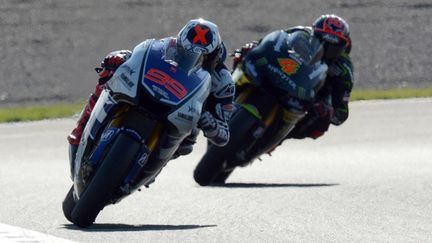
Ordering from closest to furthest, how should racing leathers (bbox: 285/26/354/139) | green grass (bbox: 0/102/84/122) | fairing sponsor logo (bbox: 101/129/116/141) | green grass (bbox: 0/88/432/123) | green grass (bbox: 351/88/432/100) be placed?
fairing sponsor logo (bbox: 101/129/116/141)
racing leathers (bbox: 285/26/354/139)
green grass (bbox: 0/102/84/122)
green grass (bbox: 0/88/432/123)
green grass (bbox: 351/88/432/100)

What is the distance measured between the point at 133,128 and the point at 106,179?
363 mm

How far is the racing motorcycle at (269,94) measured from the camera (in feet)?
41.2

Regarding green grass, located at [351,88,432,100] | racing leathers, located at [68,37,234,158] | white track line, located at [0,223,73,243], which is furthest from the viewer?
green grass, located at [351,88,432,100]

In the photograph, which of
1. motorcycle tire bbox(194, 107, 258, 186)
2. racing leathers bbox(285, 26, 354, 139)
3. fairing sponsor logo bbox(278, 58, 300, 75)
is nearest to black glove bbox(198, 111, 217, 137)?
motorcycle tire bbox(194, 107, 258, 186)

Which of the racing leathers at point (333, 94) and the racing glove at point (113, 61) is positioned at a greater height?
the racing glove at point (113, 61)

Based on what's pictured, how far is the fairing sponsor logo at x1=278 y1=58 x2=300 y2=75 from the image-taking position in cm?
1308

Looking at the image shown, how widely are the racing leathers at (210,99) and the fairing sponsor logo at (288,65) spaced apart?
2845 mm

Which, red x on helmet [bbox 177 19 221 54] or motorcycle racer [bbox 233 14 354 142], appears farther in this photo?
motorcycle racer [bbox 233 14 354 142]

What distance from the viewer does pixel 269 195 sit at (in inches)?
434

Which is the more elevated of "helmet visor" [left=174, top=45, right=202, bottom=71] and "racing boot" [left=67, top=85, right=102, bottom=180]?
"helmet visor" [left=174, top=45, right=202, bottom=71]

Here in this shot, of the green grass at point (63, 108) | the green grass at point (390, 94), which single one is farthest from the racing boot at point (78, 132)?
the green grass at point (390, 94)

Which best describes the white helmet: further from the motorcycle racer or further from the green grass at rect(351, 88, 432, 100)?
the green grass at rect(351, 88, 432, 100)

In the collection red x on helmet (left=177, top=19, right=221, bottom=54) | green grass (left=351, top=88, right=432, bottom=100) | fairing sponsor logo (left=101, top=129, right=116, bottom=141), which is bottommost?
green grass (left=351, top=88, right=432, bottom=100)

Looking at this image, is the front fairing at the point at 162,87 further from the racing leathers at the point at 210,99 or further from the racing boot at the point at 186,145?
the racing boot at the point at 186,145
